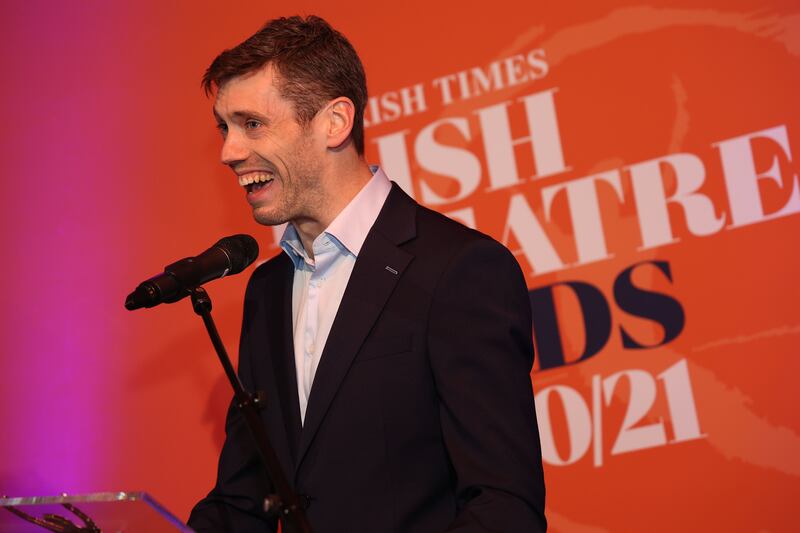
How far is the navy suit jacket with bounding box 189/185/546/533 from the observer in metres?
2.20

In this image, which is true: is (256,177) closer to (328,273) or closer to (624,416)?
(328,273)

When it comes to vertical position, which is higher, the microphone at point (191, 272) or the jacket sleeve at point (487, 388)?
the microphone at point (191, 272)

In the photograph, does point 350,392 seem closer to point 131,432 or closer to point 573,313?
point 573,313

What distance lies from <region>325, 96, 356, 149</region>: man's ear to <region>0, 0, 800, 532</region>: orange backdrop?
47.1 inches

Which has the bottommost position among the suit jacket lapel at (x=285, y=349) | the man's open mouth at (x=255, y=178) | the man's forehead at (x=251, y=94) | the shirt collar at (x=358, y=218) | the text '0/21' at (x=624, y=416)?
the text '0/21' at (x=624, y=416)

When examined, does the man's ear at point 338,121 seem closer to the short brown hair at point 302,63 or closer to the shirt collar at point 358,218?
the short brown hair at point 302,63

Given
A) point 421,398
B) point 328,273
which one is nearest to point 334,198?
point 328,273

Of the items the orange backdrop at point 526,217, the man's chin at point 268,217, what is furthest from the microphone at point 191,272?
the orange backdrop at point 526,217

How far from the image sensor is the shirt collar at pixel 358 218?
8.36 feet

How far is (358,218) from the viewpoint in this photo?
2.58 meters

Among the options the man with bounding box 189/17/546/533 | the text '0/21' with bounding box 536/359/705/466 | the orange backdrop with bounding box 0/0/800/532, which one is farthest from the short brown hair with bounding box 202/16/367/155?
the text '0/21' with bounding box 536/359/705/466

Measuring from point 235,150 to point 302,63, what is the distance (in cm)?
30

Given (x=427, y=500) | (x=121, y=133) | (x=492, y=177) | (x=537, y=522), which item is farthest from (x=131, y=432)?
(x=537, y=522)

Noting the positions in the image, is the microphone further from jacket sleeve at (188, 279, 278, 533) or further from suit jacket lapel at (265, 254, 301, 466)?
jacket sleeve at (188, 279, 278, 533)
